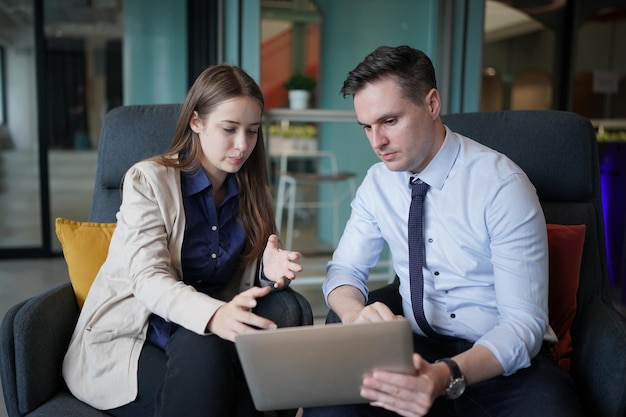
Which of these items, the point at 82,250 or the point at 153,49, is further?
the point at 153,49

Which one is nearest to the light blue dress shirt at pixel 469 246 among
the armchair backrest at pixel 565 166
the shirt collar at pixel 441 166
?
the shirt collar at pixel 441 166

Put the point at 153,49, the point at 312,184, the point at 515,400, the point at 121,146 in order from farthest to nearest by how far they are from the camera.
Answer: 1. the point at 153,49
2. the point at 312,184
3. the point at 121,146
4. the point at 515,400

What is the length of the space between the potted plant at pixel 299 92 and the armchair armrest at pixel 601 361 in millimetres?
2401

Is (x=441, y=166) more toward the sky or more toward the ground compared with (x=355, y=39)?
more toward the ground

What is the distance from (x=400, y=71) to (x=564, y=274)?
71 cm

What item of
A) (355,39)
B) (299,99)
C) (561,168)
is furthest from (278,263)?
(355,39)

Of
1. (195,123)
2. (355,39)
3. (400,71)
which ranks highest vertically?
(355,39)

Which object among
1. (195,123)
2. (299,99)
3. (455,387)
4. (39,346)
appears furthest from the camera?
(299,99)

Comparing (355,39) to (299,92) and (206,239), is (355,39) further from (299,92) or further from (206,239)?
(206,239)

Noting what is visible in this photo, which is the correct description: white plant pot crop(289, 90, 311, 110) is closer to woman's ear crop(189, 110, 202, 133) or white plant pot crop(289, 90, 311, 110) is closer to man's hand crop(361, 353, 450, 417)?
woman's ear crop(189, 110, 202, 133)

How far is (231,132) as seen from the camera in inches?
62.1

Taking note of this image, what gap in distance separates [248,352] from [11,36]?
4799 mm

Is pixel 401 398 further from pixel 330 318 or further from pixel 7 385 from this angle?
pixel 7 385

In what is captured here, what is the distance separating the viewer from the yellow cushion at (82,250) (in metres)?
1.63
